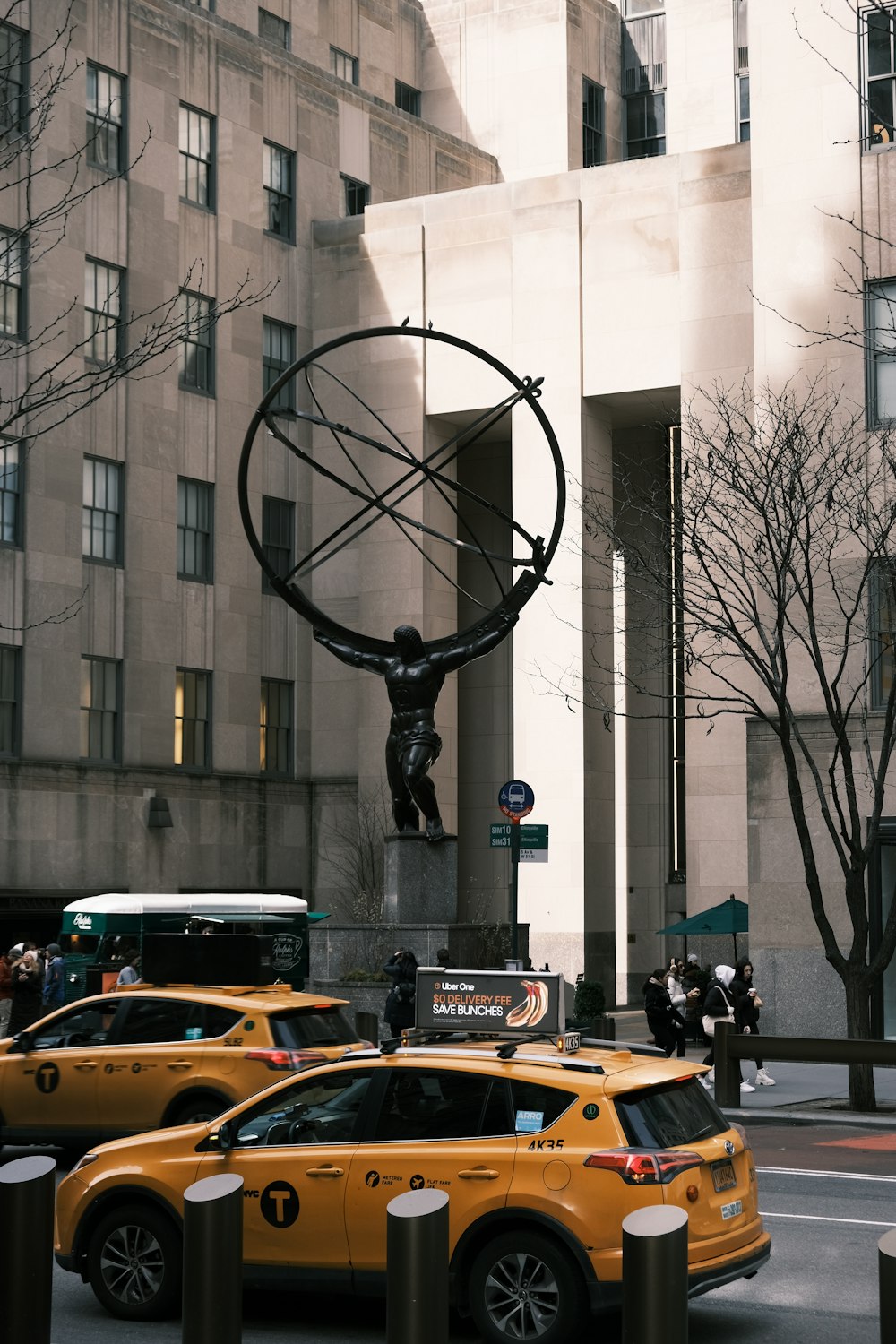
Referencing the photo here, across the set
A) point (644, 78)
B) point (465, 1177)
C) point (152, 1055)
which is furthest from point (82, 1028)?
point (644, 78)

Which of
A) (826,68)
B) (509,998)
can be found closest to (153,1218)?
(509,998)

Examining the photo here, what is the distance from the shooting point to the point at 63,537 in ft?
123

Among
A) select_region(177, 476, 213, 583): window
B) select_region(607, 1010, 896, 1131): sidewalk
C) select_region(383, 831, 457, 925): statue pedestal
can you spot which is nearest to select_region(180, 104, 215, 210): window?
select_region(177, 476, 213, 583): window

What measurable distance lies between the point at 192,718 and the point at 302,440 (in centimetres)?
783

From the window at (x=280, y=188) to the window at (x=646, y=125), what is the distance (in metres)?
18.3

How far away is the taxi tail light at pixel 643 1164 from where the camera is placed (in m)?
8.88

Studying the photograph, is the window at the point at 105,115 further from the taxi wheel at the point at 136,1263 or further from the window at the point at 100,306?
the taxi wheel at the point at 136,1263

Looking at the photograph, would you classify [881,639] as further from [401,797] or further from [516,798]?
[401,797]

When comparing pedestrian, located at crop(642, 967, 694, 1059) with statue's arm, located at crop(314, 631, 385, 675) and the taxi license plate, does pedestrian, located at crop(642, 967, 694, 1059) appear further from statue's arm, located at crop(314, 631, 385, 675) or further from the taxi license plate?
the taxi license plate

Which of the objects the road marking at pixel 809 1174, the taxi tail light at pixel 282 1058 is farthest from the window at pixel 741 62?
the taxi tail light at pixel 282 1058

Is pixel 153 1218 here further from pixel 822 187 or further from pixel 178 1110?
pixel 822 187

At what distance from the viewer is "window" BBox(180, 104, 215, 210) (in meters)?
41.8

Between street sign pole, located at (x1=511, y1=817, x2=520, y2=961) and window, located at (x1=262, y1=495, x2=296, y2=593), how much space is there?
794 inches

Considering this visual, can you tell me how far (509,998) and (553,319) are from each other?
32208mm
